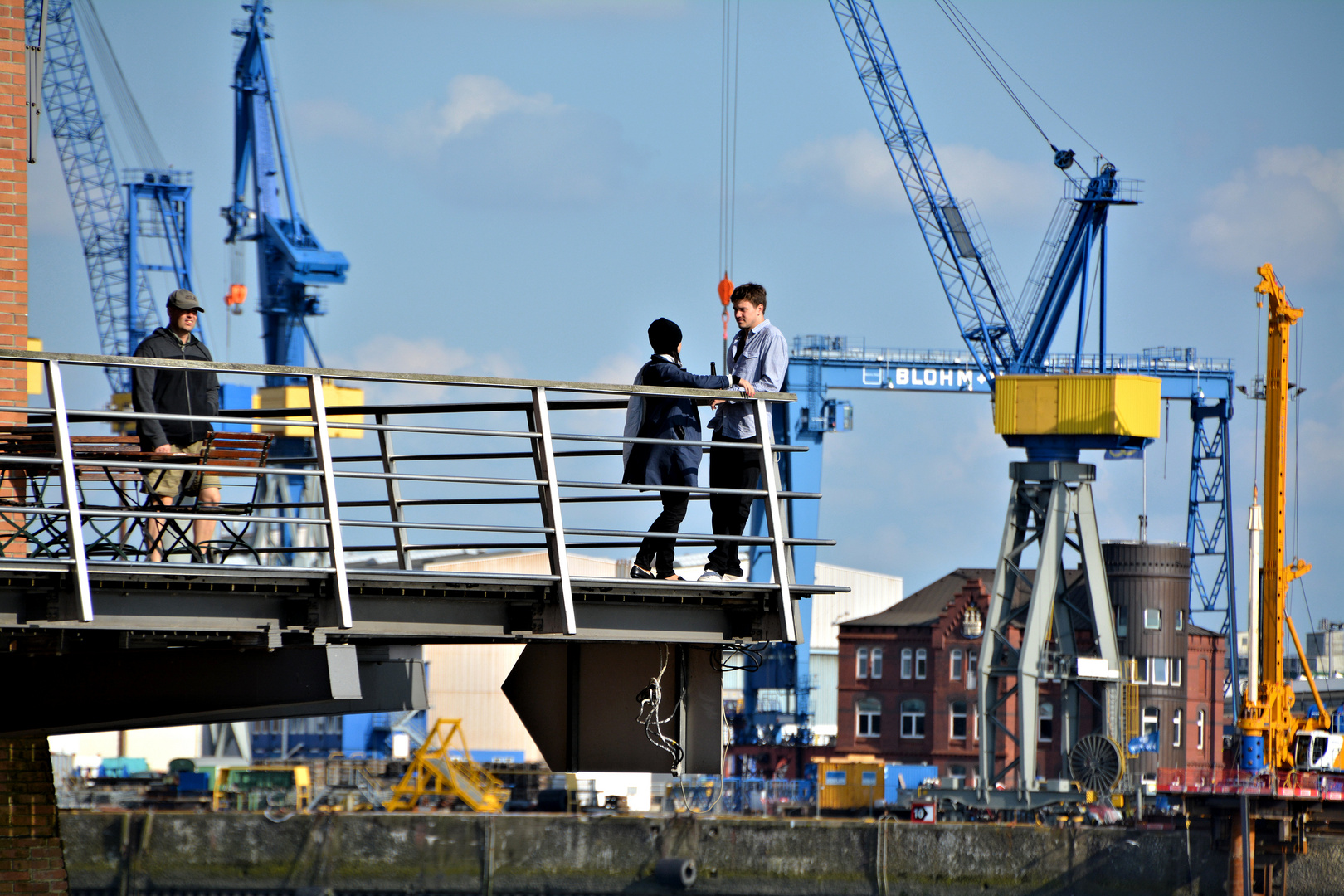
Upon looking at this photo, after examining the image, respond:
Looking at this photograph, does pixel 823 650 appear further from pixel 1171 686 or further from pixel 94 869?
pixel 94 869

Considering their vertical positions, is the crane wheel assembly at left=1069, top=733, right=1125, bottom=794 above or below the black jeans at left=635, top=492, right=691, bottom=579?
below

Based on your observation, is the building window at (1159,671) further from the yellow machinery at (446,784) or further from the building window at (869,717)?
the yellow machinery at (446,784)

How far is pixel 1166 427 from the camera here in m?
57.2

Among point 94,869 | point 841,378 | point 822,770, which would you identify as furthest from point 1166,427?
point 94,869

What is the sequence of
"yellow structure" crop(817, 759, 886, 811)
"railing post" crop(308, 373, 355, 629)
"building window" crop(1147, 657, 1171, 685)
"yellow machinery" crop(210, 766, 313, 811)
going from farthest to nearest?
1. "building window" crop(1147, 657, 1171, 685)
2. "yellow structure" crop(817, 759, 886, 811)
3. "yellow machinery" crop(210, 766, 313, 811)
4. "railing post" crop(308, 373, 355, 629)

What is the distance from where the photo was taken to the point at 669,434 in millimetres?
7961

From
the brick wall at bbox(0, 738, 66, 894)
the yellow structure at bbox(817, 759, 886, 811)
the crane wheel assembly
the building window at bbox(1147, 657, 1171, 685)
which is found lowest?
the yellow structure at bbox(817, 759, 886, 811)

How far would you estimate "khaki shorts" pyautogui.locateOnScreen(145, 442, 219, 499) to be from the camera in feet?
26.7

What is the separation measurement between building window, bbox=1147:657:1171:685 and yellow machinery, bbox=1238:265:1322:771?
9.10m

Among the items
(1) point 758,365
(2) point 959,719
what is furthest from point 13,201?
(2) point 959,719

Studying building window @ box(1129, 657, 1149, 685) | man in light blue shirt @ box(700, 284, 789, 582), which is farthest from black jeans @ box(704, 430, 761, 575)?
building window @ box(1129, 657, 1149, 685)

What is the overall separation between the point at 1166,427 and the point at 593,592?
5289 centimetres

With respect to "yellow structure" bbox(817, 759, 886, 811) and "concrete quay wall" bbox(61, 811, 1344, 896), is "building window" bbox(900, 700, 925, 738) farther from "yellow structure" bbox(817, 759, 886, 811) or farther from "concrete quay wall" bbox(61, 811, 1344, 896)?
"concrete quay wall" bbox(61, 811, 1344, 896)

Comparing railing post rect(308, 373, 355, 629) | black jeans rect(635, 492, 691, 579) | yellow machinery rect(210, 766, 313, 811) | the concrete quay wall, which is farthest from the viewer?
yellow machinery rect(210, 766, 313, 811)
